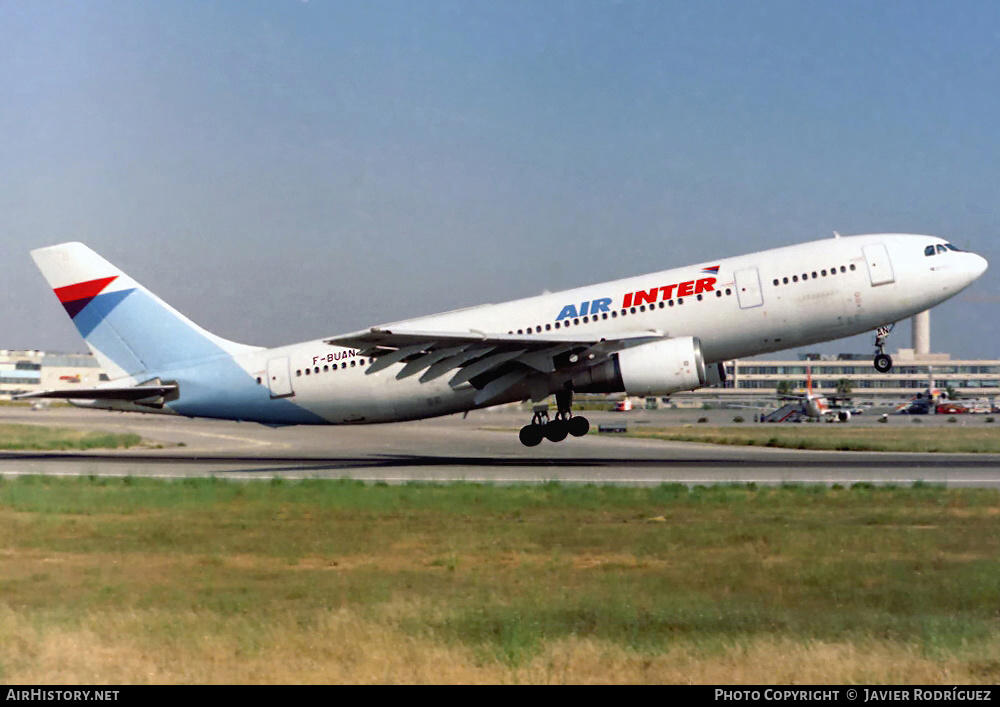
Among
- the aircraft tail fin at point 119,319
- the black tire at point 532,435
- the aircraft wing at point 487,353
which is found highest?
the aircraft tail fin at point 119,319

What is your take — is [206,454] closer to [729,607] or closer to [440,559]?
[440,559]

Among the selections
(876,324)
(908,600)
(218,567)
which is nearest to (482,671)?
(908,600)

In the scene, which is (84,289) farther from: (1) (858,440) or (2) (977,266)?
(1) (858,440)

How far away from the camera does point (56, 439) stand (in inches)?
2105

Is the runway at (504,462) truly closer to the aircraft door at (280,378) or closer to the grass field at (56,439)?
the aircraft door at (280,378)

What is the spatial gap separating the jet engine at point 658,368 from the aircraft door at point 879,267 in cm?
544

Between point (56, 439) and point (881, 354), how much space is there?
39.5m

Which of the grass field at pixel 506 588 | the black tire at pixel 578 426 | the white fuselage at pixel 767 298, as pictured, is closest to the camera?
the grass field at pixel 506 588

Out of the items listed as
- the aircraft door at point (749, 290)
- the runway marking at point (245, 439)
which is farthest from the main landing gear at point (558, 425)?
the runway marking at point (245, 439)

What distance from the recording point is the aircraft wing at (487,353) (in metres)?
31.5

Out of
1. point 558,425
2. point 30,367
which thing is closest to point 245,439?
point 558,425

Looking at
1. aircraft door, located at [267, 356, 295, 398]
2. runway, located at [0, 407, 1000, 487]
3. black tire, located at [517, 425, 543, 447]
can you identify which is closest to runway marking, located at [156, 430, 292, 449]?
runway, located at [0, 407, 1000, 487]

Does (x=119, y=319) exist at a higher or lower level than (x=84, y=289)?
lower

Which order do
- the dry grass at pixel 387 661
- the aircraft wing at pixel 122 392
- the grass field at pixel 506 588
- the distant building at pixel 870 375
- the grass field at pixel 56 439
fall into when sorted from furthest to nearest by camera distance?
the distant building at pixel 870 375, the grass field at pixel 56 439, the aircraft wing at pixel 122 392, the grass field at pixel 506 588, the dry grass at pixel 387 661
